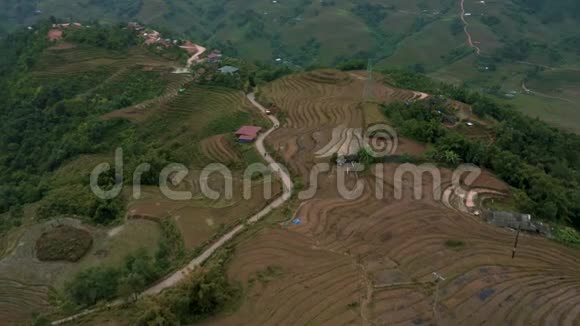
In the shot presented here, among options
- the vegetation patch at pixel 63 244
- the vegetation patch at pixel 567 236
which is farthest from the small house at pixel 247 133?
the vegetation patch at pixel 567 236

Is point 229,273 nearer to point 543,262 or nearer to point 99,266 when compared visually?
point 99,266

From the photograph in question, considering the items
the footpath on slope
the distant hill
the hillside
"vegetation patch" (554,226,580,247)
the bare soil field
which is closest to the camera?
the hillside

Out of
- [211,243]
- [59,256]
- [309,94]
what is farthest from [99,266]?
[309,94]

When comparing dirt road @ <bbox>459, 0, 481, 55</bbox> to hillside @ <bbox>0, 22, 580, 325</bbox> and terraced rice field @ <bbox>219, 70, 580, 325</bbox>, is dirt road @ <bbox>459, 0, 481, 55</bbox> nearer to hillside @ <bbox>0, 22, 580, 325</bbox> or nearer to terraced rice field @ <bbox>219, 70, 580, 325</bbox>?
hillside @ <bbox>0, 22, 580, 325</bbox>

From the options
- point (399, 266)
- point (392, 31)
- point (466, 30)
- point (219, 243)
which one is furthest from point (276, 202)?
point (466, 30)

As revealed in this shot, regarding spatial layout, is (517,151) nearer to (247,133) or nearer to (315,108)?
(315,108)

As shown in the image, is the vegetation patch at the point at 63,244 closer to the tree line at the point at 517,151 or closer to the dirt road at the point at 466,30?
the tree line at the point at 517,151

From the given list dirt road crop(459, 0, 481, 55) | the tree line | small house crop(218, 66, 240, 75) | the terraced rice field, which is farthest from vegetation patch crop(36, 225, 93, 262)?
dirt road crop(459, 0, 481, 55)
